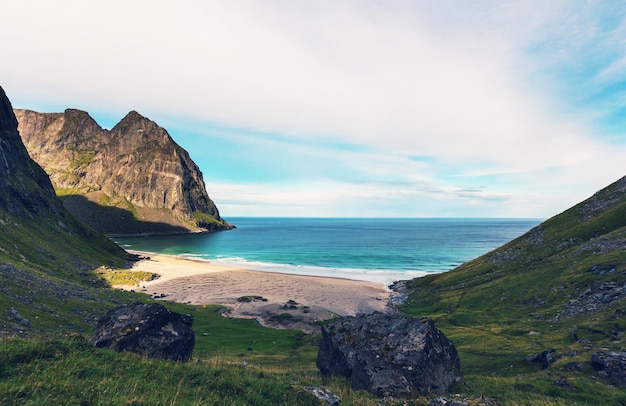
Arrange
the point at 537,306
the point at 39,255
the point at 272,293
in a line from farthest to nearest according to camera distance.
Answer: the point at 272,293
the point at 39,255
the point at 537,306

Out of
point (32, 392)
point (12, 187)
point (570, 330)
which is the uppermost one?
point (12, 187)

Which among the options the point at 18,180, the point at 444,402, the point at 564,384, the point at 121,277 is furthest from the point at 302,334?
the point at 18,180

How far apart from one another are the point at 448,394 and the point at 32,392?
20.9m

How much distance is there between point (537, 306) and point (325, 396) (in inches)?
1918

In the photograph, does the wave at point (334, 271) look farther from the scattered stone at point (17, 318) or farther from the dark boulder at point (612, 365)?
the scattered stone at point (17, 318)

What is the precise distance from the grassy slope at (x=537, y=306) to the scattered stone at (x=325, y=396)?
9.86 metres

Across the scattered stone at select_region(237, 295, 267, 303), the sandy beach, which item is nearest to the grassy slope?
the sandy beach

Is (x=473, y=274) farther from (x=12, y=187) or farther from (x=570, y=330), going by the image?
(x=12, y=187)

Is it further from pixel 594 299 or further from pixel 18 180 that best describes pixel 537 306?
pixel 18 180

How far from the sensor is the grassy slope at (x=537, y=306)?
2117 centimetres

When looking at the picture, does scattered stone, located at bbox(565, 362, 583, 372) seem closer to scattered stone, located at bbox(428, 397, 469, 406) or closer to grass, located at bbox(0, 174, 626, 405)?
grass, located at bbox(0, 174, 626, 405)

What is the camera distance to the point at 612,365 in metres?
21.3

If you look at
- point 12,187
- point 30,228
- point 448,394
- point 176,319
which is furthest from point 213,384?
point 12,187

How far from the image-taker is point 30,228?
8244 centimetres
